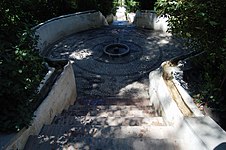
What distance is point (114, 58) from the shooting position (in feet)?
28.5

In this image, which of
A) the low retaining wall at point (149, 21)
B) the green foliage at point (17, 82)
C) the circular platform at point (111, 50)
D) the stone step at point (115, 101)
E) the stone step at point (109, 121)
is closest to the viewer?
the green foliage at point (17, 82)

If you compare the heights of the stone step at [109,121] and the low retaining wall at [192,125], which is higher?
the low retaining wall at [192,125]

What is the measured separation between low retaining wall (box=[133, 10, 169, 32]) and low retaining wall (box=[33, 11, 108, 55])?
70.2 inches

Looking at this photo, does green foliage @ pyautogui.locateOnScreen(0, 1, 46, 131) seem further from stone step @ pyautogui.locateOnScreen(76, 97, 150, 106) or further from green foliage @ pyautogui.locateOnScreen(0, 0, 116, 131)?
stone step @ pyautogui.locateOnScreen(76, 97, 150, 106)

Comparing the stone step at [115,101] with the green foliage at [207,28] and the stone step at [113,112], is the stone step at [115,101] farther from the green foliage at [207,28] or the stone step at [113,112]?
the green foliage at [207,28]

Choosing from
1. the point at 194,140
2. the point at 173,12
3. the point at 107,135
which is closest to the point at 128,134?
the point at 107,135

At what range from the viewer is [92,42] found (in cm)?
983

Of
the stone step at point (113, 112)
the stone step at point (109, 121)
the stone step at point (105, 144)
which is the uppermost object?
the stone step at point (105, 144)

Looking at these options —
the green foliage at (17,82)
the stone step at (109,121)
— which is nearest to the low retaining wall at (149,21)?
the stone step at (109,121)

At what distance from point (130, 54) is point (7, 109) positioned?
6.18 meters

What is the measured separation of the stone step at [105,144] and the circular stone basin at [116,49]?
5449 mm

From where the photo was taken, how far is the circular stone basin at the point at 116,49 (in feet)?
28.9

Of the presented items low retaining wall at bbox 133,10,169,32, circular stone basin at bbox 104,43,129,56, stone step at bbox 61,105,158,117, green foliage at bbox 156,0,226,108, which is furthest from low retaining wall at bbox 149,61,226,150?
low retaining wall at bbox 133,10,169,32

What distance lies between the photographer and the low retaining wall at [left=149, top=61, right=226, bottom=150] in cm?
297
